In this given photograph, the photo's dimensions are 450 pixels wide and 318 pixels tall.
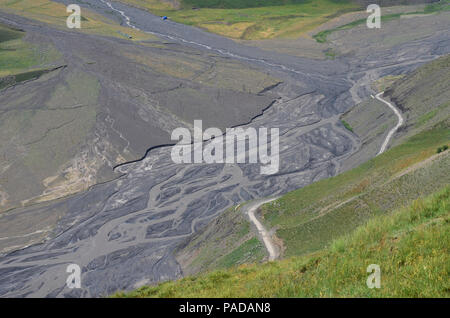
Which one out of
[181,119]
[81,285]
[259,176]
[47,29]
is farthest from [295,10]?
[81,285]

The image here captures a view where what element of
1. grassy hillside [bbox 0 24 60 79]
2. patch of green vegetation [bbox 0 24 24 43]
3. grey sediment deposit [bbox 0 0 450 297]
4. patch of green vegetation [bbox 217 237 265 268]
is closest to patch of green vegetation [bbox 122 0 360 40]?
grey sediment deposit [bbox 0 0 450 297]

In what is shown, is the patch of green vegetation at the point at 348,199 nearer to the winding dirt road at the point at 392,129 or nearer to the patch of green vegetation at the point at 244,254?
the patch of green vegetation at the point at 244,254

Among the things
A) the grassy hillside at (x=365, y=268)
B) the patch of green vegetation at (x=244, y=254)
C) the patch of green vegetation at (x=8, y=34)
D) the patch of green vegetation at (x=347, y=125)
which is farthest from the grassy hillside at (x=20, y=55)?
the grassy hillside at (x=365, y=268)

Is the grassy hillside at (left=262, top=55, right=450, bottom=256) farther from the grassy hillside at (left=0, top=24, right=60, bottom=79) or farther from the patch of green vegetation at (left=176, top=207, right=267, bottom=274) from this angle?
the grassy hillside at (left=0, top=24, right=60, bottom=79)

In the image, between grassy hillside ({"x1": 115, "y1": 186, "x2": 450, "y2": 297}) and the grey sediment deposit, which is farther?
the grey sediment deposit

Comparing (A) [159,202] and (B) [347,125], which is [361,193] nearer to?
(A) [159,202]

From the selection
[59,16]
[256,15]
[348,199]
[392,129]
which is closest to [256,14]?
[256,15]

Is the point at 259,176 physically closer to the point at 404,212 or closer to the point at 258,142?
the point at 258,142
